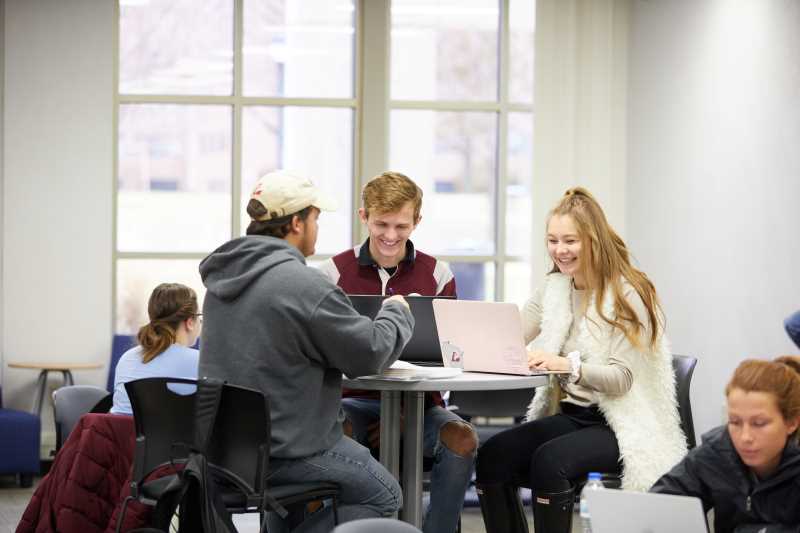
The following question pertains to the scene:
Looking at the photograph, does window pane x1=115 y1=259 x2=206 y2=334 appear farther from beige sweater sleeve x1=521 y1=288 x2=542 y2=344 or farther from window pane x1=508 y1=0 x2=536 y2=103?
beige sweater sleeve x1=521 y1=288 x2=542 y2=344

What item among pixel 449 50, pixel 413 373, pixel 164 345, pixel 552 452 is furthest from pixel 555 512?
pixel 449 50

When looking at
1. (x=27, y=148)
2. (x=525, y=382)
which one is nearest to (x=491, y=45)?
(x=27, y=148)

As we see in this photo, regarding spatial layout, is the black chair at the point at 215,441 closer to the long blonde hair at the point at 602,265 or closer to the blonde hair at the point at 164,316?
the blonde hair at the point at 164,316

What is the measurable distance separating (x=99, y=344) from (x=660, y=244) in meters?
3.60

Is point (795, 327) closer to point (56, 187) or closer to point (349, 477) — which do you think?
point (349, 477)

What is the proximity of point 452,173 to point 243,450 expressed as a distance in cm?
487

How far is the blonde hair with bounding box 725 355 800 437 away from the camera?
2.45 metres

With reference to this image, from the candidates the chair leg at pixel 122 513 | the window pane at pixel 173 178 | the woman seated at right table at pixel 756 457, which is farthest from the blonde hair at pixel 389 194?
the window pane at pixel 173 178

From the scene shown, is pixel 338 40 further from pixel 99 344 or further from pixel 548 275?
pixel 548 275

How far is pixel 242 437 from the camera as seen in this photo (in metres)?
2.87

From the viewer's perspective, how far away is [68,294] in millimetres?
7184

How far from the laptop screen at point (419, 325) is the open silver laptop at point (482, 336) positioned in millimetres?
56

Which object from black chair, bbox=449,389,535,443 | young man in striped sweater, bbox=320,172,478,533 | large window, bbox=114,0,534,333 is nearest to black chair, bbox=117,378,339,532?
young man in striped sweater, bbox=320,172,478,533

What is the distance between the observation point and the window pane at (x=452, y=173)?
748cm
